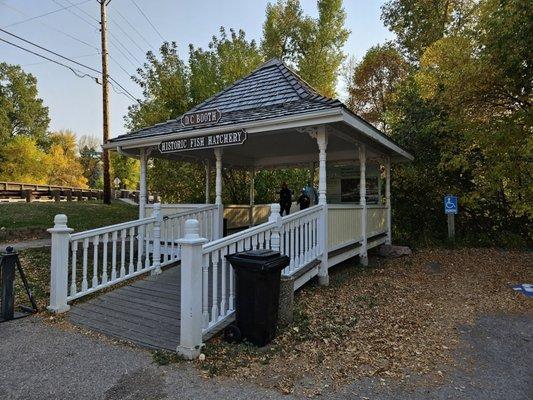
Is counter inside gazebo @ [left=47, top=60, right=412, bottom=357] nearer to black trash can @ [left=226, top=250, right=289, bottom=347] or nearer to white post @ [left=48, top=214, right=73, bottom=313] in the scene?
white post @ [left=48, top=214, right=73, bottom=313]

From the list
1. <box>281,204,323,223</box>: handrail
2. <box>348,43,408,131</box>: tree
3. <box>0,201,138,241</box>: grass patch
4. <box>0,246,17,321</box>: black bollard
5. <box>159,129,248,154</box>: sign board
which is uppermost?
<box>348,43,408,131</box>: tree

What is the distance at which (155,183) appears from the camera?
16.2 m

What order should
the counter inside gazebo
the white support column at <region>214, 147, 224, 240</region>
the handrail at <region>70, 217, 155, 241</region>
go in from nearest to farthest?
the counter inside gazebo < the handrail at <region>70, 217, 155, 241</region> < the white support column at <region>214, 147, 224, 240</region>

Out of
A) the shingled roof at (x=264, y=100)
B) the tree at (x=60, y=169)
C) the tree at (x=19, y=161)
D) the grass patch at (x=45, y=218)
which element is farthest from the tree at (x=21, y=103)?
the shingled roof at (x=264, y=100)

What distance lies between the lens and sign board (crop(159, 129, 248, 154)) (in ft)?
21.5

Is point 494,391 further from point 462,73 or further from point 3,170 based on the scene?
point 3,170

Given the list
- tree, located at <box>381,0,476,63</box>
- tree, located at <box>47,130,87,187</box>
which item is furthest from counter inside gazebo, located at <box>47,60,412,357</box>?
tree, located at <box>47,130,87,187</box>

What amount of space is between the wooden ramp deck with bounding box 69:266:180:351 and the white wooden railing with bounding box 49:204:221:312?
0.26 meters

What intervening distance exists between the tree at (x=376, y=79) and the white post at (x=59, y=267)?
20.4 meters

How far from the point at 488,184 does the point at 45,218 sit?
1445 centimetres

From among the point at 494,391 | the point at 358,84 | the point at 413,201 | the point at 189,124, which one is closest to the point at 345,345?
the point at 494,391

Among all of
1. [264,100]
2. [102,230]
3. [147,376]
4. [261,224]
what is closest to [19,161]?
[264,100]

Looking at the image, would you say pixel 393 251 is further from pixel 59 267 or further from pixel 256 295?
pixel 59 267

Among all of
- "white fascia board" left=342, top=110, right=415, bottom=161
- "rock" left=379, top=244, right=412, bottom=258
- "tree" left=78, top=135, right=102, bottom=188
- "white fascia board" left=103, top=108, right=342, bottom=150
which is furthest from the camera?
"tree" left=78, top=135, right=102, bottom=188
